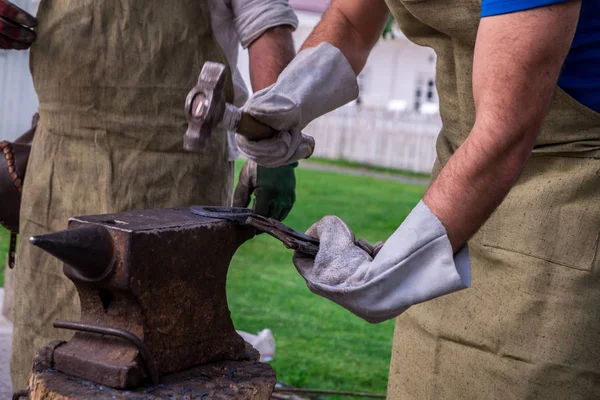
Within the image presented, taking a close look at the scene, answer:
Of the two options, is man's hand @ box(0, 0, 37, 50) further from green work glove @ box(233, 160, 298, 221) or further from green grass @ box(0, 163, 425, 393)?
green grass @ box(0, 163, 425, 393)

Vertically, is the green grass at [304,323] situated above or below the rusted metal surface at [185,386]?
below

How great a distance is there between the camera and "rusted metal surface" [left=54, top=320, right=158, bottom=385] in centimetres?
164

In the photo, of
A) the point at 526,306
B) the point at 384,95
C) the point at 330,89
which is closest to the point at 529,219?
the point at 526,306

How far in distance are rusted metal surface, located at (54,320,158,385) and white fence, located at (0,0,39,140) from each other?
433cm

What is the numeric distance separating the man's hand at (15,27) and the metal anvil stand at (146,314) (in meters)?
0.87

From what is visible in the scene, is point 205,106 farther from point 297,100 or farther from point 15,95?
point 15,95

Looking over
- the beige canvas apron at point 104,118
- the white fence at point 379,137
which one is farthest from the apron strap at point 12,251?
the white fence at point 379,137

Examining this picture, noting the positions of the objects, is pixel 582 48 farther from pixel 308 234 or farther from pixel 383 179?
pixel 383 179

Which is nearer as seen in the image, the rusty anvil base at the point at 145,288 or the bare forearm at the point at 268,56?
the rusty anvil base at the point at 145,288

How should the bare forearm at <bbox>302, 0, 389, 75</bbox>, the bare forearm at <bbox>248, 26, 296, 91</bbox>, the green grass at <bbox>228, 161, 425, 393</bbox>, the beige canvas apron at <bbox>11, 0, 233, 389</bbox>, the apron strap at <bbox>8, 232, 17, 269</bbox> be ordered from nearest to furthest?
1. the bare forearm at <bbox>302, 0, 389, 75</bbox>
2. the beige canvas apron at <bbox>11, 0, 233, 389</bbox>
3. the bare forearm at <bbox>248, 26, 296, 91</bbox>
4. the apron strap at <bbox>8, 232, 17, 269</bbox>
5. the green grass at <bbox>228, 161, 425, 393</bbox>

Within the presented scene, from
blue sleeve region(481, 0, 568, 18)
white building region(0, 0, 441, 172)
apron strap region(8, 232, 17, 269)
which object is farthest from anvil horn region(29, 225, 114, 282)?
white building region(0, 0, 441, 172)

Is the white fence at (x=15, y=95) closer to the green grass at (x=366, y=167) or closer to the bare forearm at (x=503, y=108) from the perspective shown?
the bare forearm at (x=503, y=108)

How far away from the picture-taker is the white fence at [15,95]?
226 inches

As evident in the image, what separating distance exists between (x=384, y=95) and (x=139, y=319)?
24096mm
